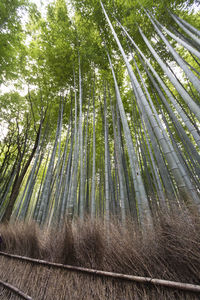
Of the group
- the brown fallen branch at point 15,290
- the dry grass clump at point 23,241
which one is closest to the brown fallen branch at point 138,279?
the brown fallen branch at point 15,290

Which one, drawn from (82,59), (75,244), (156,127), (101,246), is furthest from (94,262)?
(82,59)

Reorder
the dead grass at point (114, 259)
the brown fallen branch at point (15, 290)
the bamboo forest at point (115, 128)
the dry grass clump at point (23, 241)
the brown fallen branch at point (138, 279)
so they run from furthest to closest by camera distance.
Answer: the dry grass clump at point (23, 241) → the brown fallen branch at point (15, 290) → the bamboo forest at point (115, 128) → the dead grass at point (114, 259) → the brown fallen branch at point (138, 279)

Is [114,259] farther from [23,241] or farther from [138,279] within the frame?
[23,241]

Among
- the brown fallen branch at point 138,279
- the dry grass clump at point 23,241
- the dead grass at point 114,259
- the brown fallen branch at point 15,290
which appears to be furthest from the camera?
the dry grass clump at point 23,241

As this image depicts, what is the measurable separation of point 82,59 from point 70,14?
1.71 m

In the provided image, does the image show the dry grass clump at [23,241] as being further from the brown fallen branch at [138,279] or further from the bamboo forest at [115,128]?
the brown fallen branch at [138,279]

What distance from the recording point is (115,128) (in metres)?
3.73

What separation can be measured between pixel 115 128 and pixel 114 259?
3.18 metres

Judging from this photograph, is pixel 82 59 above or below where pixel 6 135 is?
above

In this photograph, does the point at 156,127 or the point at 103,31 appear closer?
the point at 156,127

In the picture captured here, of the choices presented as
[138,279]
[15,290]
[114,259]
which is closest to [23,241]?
[15,290]

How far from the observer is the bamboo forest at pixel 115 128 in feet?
2.86

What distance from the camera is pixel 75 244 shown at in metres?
1.25

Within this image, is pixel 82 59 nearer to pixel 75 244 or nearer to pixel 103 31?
pixel 103 31
